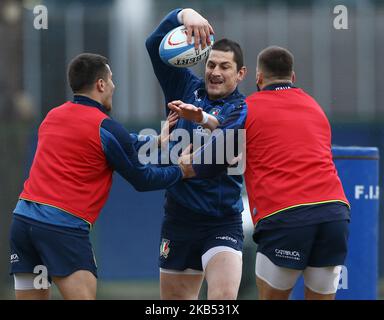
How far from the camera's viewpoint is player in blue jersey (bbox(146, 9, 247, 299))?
23.2 ft

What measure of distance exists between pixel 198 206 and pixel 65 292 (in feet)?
4.54

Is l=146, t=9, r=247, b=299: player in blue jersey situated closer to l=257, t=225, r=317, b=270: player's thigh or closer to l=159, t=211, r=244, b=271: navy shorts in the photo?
l=159, t=211, r=244, b=271: navy shorts

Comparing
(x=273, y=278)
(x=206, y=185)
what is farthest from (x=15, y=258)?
(x=273, y=278)

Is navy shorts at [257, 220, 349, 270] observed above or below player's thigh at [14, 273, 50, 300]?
above

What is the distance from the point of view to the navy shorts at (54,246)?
623 centimetres

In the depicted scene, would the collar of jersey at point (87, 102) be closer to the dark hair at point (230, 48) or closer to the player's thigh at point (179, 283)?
the dark hair at point (230, 48)

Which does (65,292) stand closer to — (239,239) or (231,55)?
(239,239)

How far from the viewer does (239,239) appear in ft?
23.8

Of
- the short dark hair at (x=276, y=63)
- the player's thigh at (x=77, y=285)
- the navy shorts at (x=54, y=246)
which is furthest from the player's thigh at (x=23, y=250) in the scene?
the short dark hair at (x=276, y=63)

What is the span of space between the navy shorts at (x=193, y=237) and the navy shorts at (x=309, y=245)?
0.68m

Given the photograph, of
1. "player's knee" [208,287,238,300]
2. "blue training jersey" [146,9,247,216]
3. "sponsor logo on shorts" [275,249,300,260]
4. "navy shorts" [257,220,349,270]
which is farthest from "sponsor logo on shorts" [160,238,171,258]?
"sponsor logo on shorts" [275,249,300,260]

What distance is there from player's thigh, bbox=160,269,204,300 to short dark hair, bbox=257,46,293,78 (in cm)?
172

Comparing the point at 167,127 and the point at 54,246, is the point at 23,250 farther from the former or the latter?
the point at 167,127

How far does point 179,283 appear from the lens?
7402mm
